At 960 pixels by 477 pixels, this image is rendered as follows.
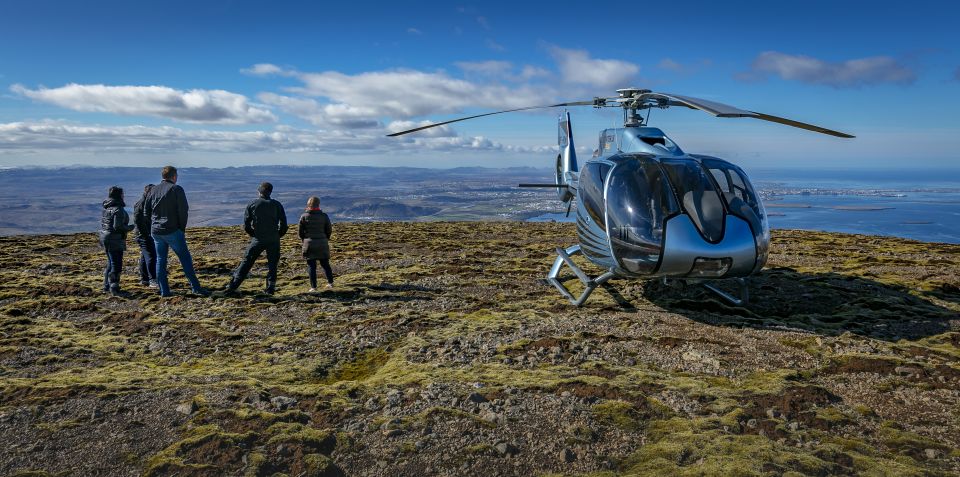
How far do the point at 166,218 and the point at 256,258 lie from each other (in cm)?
217

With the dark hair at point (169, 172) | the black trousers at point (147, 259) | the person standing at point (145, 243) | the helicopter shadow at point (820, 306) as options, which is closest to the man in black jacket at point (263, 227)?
the dark hair at point (169, 172)

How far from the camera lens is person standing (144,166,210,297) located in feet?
36.9

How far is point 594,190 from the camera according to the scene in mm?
10289

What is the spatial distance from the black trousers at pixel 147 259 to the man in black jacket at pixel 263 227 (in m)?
2.48

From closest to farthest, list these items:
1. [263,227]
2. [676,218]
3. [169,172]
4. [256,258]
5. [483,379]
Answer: [483,379], [676,218], [169,172], [263,227], [256,258]

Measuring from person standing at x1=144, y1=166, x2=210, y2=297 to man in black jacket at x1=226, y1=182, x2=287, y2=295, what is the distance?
1.30 metres

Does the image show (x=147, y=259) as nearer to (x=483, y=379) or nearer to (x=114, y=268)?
(x=114, y=268)

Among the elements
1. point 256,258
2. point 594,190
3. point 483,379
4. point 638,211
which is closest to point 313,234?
point 256,258

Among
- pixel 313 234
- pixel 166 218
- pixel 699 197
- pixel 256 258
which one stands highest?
pixel 699 197

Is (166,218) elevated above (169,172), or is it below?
below

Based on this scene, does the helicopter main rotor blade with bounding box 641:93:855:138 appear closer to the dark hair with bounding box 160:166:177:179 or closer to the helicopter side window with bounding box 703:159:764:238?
the helicopter side window with bounding box 703:159:764:238

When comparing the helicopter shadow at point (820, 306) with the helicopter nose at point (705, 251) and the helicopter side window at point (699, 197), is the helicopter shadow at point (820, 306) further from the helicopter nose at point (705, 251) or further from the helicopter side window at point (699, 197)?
the helicopter side window at point (699, 197)

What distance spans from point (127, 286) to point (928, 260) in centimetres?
2511

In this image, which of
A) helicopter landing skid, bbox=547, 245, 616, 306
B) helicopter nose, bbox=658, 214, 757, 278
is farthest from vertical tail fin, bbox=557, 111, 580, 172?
helicopter nose, bbox=658, 214, 757, 278
